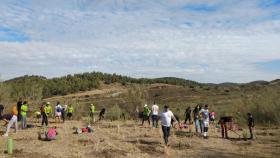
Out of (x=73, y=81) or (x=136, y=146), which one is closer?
(x=136, y=146)

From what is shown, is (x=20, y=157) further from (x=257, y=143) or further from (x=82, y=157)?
(x=257, y=143)

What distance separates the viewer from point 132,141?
21562mm

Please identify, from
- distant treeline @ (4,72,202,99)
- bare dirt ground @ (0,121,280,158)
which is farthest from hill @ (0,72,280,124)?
bare dirt ground @ (0,121,280,158)

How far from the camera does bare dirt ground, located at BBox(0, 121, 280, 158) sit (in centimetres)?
1758

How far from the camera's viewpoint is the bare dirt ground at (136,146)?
17.6m

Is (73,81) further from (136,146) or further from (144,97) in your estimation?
(136,146)

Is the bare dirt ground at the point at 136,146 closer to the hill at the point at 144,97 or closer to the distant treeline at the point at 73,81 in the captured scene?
the hill at the point at 144,97

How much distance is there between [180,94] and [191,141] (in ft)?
188

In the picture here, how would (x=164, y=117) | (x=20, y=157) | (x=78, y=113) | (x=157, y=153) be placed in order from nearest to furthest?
(x=20, y=157)
(x=157, y=153)
(x=164, y=117)
(x=78, y=113)

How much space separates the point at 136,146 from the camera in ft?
64.9

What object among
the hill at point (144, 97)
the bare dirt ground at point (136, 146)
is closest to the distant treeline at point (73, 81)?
the hill at point (144, 97)

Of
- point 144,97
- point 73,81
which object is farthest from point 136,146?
point 73,81

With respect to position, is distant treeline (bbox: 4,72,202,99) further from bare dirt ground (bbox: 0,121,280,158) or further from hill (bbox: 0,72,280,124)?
bare dirt ground (bbox: 0,121,280,158)

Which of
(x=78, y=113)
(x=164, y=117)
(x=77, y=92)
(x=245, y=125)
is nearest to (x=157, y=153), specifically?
(x=164, y=117)
